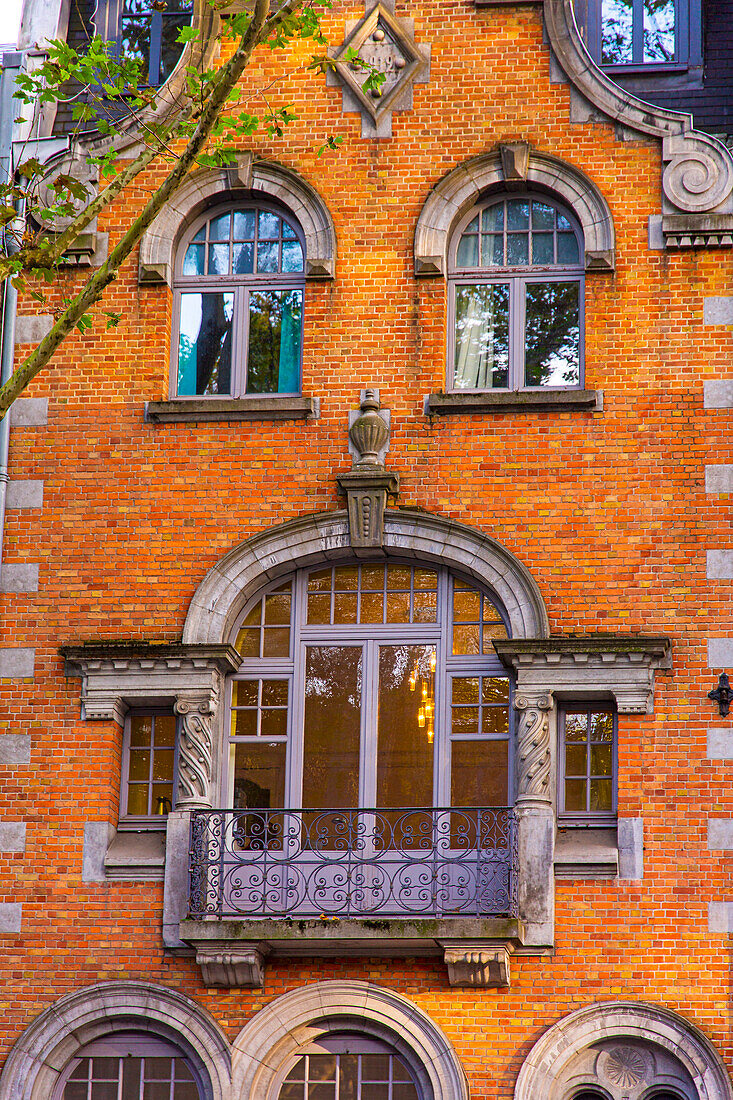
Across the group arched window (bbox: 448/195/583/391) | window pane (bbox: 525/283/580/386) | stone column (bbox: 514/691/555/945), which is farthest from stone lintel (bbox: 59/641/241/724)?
window pane (bbox: 525/283/580/386)

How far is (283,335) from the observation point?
14719 mm

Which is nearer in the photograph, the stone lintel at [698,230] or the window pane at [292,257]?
the stone lintel at [698,230]

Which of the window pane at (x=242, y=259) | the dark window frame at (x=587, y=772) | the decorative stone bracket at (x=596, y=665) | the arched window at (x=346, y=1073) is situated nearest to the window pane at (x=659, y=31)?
the window pane at (x=242, y=259)

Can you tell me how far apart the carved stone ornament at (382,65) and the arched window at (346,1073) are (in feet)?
27.1

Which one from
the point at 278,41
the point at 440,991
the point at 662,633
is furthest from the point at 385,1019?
the point at 278,41

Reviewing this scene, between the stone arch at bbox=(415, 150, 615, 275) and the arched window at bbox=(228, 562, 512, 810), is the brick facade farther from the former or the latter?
the arched window at bbox=(228, 562, 512, 810)

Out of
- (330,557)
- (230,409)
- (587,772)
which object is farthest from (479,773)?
(230,409)

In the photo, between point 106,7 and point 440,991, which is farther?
point 106,7

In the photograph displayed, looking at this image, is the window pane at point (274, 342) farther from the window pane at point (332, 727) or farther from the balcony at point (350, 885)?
the balcony at point (350, 885)

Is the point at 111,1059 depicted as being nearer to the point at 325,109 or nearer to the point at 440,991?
the point at 440,991

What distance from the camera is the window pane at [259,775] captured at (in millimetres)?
13695

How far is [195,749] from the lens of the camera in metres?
13.5

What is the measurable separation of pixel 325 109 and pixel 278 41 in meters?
3.21

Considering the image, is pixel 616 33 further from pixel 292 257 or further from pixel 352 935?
pixel 352 935
